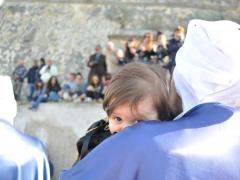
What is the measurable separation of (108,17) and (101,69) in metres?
3.64

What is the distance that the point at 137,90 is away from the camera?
1639 millimetres

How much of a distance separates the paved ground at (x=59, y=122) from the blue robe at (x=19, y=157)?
6.95 metres

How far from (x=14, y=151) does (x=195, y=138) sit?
1.06m

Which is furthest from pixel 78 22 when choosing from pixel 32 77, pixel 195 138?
pixel 195 138

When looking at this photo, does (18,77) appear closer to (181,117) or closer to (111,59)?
(111,59)

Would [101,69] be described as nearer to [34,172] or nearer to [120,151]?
[34,172]

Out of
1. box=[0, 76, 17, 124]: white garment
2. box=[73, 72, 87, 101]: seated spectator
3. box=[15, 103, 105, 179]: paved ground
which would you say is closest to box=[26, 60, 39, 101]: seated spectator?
box=[15, 103, 105, 179]: paved ground

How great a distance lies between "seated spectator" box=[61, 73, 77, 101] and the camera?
1071cm

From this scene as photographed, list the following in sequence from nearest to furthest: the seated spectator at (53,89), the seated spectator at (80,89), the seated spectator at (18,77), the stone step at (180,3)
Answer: the seated spectator at (80,89) < the seated spectator at (53,89) < the seated spectator at (18,77) < the stone step at (180,3)

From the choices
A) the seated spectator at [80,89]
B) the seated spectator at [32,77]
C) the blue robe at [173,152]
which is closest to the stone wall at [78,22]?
the seated spectator at [32,77]

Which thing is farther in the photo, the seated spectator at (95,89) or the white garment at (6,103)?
the seated spectator at (95,89)

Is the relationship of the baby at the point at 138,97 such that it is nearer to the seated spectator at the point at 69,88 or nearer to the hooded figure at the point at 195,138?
the hooded figure at the point at 195,138

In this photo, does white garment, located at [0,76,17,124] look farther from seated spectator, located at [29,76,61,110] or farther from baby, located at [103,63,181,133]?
seated spectator, located at [29,76,61,110]

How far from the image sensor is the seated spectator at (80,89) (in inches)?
415
